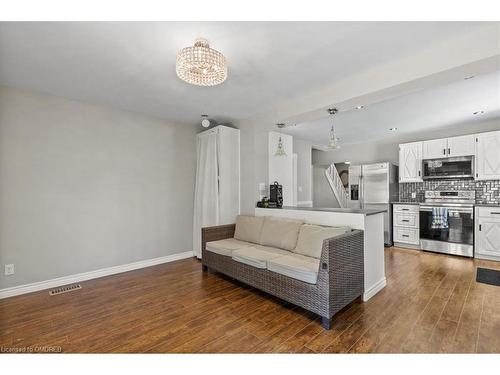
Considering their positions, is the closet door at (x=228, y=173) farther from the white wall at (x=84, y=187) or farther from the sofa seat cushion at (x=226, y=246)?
the white wall at (x=84, y=187)

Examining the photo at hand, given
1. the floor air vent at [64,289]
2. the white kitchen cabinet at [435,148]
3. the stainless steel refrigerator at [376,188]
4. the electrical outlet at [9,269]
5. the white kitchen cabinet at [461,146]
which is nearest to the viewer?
the electrical outlet at [9,269]

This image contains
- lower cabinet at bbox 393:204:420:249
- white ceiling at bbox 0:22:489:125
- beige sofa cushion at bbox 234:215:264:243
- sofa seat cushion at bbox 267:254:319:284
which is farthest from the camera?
lower cabinet at bbox 393:204:420:249

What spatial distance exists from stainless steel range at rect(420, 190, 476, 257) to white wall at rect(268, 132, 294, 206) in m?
2.65

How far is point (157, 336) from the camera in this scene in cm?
198

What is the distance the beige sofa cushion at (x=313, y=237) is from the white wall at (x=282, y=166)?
1457mm

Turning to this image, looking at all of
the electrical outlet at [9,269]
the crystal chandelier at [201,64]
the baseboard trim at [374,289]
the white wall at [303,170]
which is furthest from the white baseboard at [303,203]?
the electrical outlet at [9,269]

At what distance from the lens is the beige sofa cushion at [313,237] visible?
8.54 feet

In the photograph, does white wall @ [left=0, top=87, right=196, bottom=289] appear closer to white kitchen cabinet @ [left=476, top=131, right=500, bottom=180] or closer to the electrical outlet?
the electrical outlet

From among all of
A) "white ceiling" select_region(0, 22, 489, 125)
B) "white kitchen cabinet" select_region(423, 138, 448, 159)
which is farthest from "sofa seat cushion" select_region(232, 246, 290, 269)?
"white kitchen cabinet" select_region(423, 138, 448, 159)

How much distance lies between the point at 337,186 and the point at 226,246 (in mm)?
4019

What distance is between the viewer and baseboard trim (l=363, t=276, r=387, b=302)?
8.62ft

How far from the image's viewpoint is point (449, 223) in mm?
4363

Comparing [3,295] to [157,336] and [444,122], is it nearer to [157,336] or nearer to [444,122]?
[157,336]
